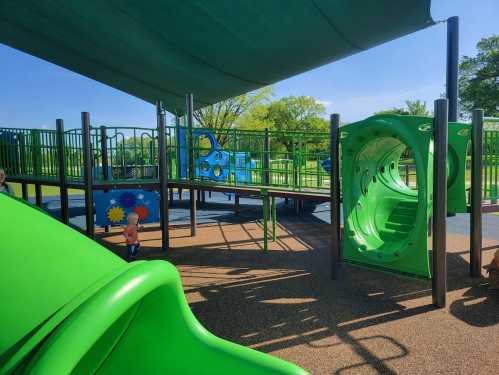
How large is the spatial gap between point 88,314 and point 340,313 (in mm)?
3767

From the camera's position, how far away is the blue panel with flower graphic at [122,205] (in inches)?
292

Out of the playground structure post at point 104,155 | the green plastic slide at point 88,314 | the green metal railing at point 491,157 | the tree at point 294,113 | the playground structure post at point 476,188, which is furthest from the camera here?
the tree at point 294,113

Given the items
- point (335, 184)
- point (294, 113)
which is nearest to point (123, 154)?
point (335, 184)

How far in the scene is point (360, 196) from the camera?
562 cm

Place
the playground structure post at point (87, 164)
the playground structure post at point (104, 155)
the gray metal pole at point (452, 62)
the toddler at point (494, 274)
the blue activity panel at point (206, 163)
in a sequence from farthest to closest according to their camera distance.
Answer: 1. the playground structure post at point (104, 155)
2. the blue activity panel at point (206, 163)
3. the playground structure post at point (87, 164)
4. the gray metal pole at point (452, 62)
5. the toddler at point (494, 274)

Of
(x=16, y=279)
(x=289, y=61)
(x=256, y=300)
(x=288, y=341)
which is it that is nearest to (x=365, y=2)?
(x=289, y=61)

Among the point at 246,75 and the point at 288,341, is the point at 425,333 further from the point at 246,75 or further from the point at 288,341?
the point at 246,75

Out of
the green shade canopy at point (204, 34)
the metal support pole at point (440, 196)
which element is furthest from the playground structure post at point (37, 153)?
the metal support pole at point (440, 196)

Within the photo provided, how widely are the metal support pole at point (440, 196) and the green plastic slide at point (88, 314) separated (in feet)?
12.0

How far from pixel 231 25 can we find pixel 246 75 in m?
3.39

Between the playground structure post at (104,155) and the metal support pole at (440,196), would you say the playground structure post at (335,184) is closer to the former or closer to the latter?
the metal support pole at (440,196)

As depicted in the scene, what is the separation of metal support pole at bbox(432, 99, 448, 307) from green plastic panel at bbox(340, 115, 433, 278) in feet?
0.42

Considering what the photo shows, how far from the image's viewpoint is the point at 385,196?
6.05 meters

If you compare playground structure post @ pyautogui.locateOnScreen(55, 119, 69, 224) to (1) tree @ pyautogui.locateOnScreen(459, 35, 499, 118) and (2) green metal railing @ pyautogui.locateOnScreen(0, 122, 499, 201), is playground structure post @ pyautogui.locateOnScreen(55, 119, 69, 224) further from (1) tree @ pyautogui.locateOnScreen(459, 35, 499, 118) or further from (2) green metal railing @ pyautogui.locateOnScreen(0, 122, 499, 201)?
(1) tree @ pyautogui.locateOnScreen(459, 35, 499, 118)
